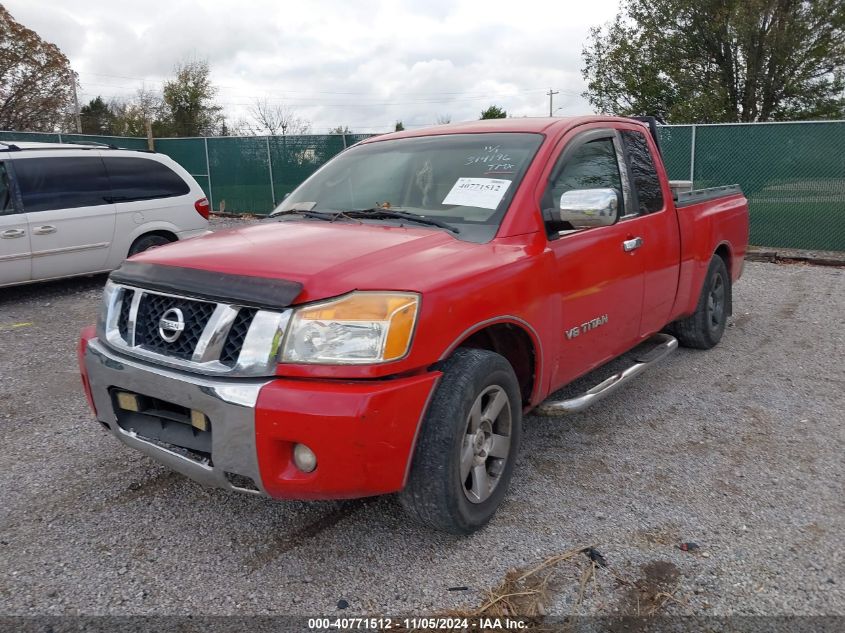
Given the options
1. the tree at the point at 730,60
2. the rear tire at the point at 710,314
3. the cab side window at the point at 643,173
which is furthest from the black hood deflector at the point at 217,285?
the tree at the point at 730,60

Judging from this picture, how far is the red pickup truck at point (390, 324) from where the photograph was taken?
2508 millimetres

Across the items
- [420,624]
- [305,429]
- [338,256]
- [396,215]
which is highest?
[396,215]

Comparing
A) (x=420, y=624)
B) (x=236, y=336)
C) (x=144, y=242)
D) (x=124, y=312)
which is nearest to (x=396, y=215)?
(x=236, y=336)

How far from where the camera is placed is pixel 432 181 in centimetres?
375

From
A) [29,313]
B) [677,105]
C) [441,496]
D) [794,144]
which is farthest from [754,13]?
[441,496]

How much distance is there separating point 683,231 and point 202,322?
3.51 metres

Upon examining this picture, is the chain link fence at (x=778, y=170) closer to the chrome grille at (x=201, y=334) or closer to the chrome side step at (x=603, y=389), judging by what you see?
the chrome side step at (x=603, y=389)

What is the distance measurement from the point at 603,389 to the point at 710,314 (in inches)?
92.0

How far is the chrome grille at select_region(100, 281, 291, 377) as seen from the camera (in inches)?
99.1

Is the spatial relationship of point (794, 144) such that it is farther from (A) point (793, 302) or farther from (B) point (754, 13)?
(B) point (754, 13)

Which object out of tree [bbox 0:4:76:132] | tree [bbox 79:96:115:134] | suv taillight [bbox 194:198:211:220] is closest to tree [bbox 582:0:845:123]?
suv taillight [bbox 194:198:211:220]

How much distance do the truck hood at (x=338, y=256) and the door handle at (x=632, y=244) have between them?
121 centimetres

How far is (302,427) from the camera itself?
2430mm

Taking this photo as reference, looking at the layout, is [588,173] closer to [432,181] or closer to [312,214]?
[432,181]
